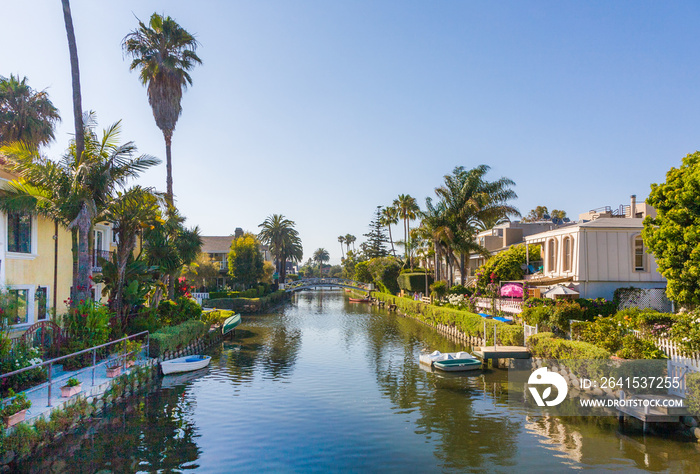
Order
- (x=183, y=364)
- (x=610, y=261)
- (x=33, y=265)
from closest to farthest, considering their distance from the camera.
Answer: (x=33, y=265)
(x=183, y=364)
(x=610, y=261)

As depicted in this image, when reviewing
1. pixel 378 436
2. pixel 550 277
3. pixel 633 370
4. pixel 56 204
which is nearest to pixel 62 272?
pixel 56 204

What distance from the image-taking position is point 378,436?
15.4m

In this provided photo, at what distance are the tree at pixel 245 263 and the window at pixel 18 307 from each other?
45692mm

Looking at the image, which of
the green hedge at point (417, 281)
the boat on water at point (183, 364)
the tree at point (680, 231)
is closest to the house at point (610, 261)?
the tree at point (680, 231)

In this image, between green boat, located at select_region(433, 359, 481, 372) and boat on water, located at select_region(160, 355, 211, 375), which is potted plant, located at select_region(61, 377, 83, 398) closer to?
boat on water, located at select_region(160, 355, 211, 375)

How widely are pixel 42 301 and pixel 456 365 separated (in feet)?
70.5

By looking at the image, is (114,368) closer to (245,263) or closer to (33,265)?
(33,265)

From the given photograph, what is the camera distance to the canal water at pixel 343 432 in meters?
12.9

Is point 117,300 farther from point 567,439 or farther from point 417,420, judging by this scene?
point 567,439

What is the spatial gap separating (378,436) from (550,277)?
2351cm

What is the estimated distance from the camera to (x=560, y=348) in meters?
20.9

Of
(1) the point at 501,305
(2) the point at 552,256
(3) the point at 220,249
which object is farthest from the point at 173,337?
(3) the point at 220,249

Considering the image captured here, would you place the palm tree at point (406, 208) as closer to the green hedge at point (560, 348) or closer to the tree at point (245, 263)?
the tree at point (245, 263)

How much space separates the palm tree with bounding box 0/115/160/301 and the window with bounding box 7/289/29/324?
2.23 metres
